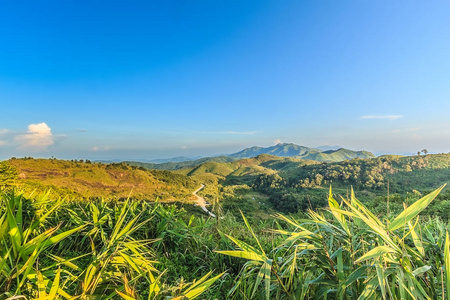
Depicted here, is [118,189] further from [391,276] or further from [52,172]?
[391,276]

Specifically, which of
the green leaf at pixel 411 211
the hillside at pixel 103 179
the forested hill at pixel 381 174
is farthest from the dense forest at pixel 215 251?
the forested hill at pixel 381 174

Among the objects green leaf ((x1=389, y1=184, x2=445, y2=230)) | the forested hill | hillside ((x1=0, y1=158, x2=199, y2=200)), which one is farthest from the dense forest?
the forested hill

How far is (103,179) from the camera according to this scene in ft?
190

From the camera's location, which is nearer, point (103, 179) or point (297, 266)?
point (297, 266)

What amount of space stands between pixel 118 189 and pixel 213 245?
59.8m

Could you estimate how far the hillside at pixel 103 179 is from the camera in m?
47.6

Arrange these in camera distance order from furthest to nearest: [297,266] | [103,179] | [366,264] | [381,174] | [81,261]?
[103,179] < [381,174] < [81,261] < [297,266] < [366,264]

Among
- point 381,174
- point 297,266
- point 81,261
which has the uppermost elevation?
point 297,266

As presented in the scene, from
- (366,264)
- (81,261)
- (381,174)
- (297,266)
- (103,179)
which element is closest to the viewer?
(366,264)

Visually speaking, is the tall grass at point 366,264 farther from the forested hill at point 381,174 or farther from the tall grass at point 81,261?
the forested hill at point 381,174

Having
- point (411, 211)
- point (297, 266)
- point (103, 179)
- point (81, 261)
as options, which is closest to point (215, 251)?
point (297, 266)

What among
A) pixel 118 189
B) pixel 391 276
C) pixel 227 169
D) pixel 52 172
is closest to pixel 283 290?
pixel 391 276

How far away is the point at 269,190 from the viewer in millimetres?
62875

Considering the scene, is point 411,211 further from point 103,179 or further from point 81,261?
point 103,179
